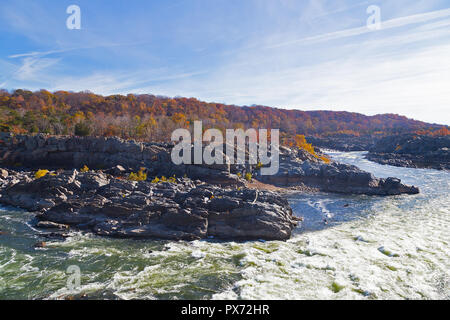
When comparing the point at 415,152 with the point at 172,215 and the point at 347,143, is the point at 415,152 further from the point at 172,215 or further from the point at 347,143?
the point at 172,215

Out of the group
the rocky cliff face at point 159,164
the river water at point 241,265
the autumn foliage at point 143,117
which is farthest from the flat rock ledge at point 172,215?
the autumn foliage at point 143,117

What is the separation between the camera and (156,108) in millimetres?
92938

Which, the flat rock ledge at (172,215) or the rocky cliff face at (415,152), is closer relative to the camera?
the flat rock ledge at (172,215)

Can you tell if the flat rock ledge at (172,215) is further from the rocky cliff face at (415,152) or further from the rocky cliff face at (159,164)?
the rocky cliff face at (415,152)

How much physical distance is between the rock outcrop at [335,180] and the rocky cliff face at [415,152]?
27.0m

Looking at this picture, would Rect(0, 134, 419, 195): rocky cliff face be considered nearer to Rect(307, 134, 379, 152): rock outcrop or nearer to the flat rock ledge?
the flat rock ledge

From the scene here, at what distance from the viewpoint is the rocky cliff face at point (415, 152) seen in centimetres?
5442

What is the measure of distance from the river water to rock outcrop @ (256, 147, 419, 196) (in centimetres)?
1163

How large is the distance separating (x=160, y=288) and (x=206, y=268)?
241cm

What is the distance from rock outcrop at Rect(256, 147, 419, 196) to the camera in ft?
97.7

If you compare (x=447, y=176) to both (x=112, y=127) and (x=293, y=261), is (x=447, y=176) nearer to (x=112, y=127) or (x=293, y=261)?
(x=293, y=261)

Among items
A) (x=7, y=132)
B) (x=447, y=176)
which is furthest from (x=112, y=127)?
(x=447, y=176)

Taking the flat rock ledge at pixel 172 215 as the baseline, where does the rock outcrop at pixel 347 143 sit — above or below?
above

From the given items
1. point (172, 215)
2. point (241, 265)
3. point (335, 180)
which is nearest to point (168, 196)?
point (172, 215)
